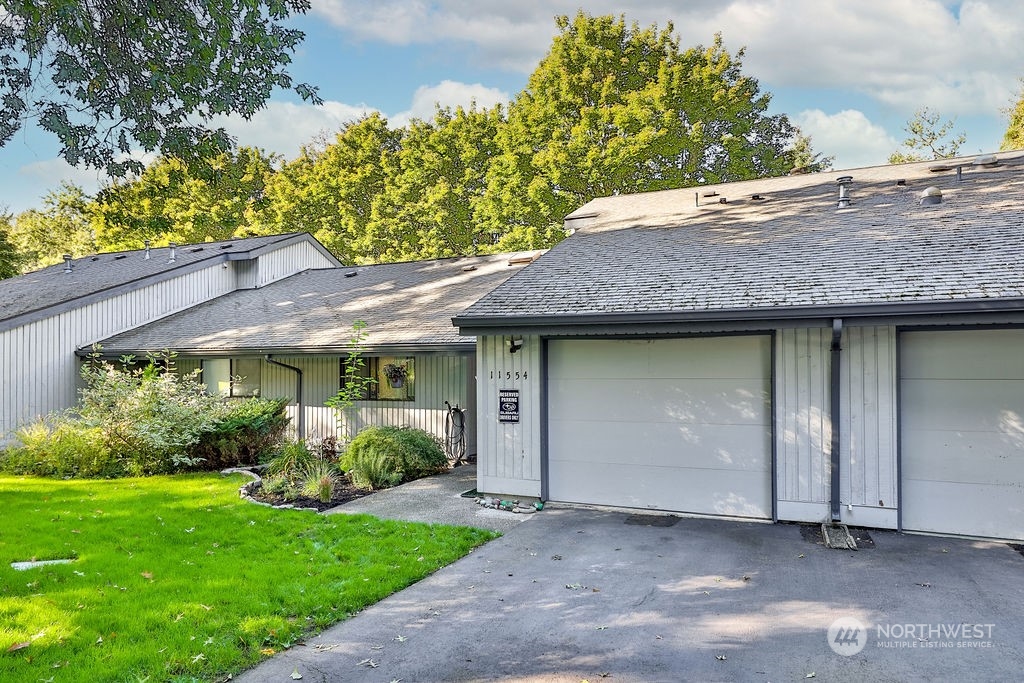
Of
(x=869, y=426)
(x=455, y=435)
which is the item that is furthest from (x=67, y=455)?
(x=869, y=426)

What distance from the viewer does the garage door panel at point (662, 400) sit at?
702 centimetres

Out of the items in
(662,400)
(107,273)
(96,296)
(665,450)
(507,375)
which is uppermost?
(107,273)

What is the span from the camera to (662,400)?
741cm

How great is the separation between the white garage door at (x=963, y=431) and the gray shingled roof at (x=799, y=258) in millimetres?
750

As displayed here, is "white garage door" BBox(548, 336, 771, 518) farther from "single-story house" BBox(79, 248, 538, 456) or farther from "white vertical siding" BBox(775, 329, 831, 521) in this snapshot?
"single-story house" BBox(79, 248, 538, 456)

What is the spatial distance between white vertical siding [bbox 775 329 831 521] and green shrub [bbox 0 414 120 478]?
10075 millimetres

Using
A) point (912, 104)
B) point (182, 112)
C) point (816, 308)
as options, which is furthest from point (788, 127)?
point (182, 112)

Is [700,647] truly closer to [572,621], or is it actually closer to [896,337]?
[572,621]

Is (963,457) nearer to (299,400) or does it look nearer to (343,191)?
(299,400)

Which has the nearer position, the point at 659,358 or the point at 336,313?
the point at 659,358

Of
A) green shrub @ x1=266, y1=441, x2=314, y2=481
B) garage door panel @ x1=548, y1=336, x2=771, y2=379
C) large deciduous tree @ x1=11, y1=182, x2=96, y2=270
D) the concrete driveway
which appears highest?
large deciduous tree @ x1=11, y1=182, x2=96, y2=270

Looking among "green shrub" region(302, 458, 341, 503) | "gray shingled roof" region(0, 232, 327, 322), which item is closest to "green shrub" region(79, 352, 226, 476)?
"green shrub" region(302, 458, 341, 503)

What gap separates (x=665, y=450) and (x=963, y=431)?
9.73 ft

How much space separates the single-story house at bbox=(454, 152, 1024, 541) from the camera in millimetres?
6191
